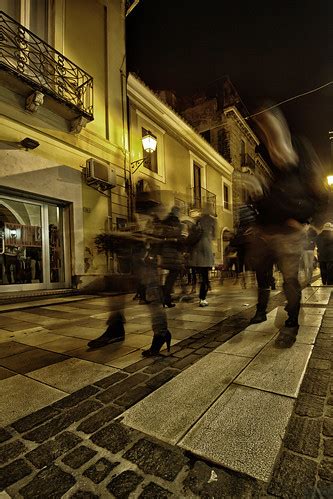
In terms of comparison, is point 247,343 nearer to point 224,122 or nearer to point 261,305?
point 261,305

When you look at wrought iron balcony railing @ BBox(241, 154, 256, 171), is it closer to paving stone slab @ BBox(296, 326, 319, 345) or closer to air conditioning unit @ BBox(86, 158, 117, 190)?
air conditioning unit @ BBox(86, 158, 117, 190)

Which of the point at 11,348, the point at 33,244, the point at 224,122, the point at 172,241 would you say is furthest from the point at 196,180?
the point at 11,348

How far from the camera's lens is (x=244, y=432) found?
129 centimetres

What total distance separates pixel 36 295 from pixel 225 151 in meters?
16.1

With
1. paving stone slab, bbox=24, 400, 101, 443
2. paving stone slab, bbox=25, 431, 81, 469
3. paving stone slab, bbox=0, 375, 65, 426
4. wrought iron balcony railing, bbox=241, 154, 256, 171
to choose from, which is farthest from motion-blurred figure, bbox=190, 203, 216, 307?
wrought iron balcony railing, bbox=241, 154, 256, 171

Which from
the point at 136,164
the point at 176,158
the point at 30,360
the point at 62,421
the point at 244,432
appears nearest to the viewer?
the point at 244,432

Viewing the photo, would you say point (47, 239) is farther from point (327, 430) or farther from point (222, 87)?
point (222, 87)

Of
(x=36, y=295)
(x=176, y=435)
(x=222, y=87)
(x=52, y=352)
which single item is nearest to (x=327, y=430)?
(x=176, y=435)

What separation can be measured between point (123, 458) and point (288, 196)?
2.73m

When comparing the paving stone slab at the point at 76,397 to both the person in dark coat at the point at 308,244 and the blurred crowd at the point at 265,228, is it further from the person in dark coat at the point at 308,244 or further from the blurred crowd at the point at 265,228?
the person in dark coat at the point at 308,244

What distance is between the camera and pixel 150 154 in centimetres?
1155

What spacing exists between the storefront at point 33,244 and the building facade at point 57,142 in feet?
0.08

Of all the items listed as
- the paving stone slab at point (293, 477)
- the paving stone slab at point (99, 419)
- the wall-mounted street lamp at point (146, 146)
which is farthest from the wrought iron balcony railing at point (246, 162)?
the paving stone slab at point (293, 477)

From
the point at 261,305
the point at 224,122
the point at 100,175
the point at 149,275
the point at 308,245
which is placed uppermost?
the point at 224,122
